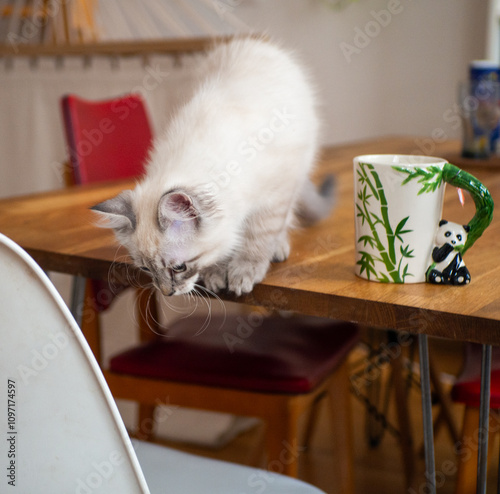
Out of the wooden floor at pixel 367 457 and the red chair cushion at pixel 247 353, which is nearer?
the red chair cushion at pixel 247 353

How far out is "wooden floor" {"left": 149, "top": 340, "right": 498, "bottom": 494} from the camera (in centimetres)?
200

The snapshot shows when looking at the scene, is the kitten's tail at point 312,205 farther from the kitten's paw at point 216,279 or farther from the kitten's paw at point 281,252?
the kitten's paw at point 216,279

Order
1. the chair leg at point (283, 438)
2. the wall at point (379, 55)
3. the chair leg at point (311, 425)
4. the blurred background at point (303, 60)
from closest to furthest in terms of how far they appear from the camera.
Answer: the chair leg at point (283, 438), the chair leg at point (311, 425), the blurred background at point (303, 60), the wall at point (379, 55)

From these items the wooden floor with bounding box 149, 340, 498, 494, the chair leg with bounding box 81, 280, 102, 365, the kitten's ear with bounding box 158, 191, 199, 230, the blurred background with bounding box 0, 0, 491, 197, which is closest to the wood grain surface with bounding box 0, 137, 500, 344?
the kitten's ear with bounding box 158, 191, 199, 230

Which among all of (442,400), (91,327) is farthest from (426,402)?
(442,400)

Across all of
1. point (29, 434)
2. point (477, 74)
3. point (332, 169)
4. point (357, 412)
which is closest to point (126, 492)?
point (29, 434)

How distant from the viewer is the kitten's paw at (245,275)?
955 millimetres

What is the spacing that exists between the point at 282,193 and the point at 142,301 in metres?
0.83

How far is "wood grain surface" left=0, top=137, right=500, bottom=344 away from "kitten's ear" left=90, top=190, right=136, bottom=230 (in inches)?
2.8

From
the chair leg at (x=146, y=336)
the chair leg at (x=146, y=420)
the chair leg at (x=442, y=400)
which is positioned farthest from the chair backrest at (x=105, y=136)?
the chair leg at (x=442, y=400)

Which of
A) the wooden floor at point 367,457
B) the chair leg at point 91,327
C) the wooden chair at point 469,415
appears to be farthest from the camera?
the wooden floor at point 367,457

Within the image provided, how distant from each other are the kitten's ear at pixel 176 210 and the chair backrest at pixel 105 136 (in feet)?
2.39

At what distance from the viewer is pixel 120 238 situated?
3.44 ft

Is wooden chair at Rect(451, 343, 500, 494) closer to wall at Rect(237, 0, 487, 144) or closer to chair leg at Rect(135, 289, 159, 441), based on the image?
chair leg at Rect(135, 289, 159, 441)
